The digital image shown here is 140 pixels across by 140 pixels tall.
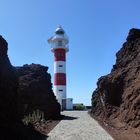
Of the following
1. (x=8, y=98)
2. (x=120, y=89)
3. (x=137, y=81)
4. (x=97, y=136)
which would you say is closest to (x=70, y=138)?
(x=97, y=136)

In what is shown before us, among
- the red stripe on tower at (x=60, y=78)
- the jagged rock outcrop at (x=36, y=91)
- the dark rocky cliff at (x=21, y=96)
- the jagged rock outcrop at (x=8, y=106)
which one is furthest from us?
the red stripe on tower at (x=60, y=78)

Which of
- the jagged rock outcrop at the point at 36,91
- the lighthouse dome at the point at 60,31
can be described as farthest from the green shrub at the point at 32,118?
the lighthouse dome at the point at 60,31

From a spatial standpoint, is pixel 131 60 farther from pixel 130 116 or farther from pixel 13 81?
pixel 13 81

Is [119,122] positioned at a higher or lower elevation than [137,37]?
lower

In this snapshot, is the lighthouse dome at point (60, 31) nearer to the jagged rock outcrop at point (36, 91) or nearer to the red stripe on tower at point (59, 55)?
the red stripe on tower at point (59, 55)

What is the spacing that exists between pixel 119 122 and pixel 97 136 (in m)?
5.05

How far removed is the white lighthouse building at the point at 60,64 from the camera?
50.0 metres

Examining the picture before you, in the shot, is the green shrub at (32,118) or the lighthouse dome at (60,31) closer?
the green shrub at (32,118)

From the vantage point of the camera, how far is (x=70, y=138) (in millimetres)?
17422

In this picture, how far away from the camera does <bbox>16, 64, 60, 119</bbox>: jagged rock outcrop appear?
30325 millimetres

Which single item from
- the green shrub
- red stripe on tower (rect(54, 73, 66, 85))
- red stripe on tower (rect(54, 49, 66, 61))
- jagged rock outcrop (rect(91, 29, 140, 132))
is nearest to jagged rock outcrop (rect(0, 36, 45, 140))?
the green shrub

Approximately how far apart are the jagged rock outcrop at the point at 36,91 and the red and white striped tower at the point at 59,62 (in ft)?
45.4

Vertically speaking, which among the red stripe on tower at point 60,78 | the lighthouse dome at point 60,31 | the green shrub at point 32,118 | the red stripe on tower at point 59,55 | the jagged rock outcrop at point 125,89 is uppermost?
the lighthouse dome at point 60,31

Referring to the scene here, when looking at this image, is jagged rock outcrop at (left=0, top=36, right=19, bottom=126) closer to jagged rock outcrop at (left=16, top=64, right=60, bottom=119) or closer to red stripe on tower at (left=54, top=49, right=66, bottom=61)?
jagged rock outcrop at (left=16, top=64, right=60, bottom=119)
